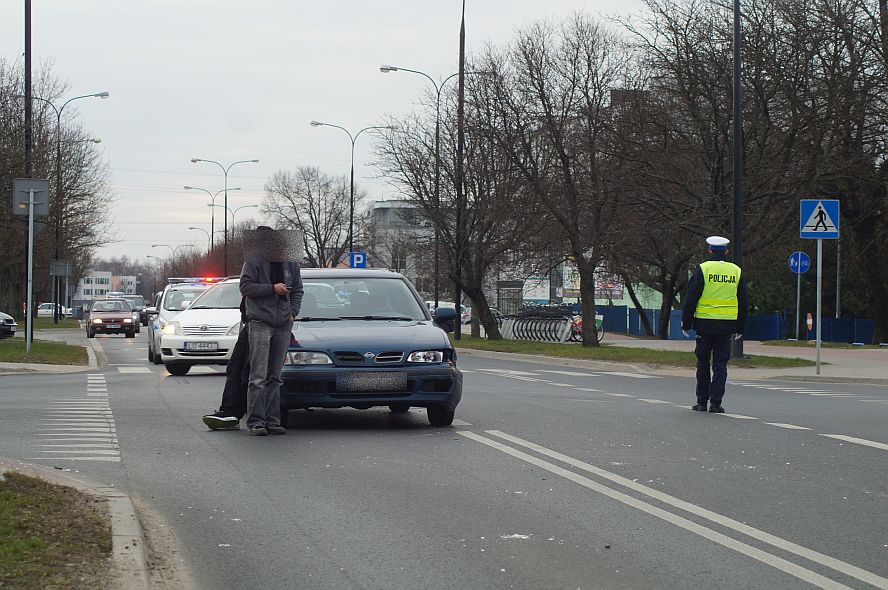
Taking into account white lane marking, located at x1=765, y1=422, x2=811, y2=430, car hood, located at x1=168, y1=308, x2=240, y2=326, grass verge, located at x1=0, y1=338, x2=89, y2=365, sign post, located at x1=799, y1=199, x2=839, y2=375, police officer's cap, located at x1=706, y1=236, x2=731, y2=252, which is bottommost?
grass verge, located at x1=0, y1=338, x2=89, y2=365

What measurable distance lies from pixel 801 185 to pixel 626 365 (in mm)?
6236

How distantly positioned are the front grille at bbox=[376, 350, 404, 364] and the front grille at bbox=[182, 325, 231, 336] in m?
10.7

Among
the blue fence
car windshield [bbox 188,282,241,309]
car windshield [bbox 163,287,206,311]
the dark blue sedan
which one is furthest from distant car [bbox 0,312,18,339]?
the blue fence

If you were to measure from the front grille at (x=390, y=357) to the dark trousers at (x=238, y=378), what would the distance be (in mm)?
1187

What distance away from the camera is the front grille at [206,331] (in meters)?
22.0

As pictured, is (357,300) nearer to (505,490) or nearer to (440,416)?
(440,416)

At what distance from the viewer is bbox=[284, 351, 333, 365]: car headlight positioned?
467 inches

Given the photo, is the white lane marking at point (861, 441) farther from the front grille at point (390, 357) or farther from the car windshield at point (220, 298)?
the car windshield at point (220, 298)

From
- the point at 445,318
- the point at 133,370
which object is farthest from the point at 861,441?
the point at 133,370

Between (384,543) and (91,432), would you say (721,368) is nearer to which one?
(91,432)

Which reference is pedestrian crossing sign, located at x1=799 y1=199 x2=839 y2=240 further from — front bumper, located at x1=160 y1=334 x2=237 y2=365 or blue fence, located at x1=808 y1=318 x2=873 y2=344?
blue fence, located at x1=808 y1=318 x2=873 y2=344

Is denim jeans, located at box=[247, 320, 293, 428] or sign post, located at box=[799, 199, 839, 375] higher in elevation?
sign post, located at box=[799, 199, 839, 375]

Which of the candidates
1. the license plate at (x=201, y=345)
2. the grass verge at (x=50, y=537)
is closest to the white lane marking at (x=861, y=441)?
the grass verge at (x=50, y=537)

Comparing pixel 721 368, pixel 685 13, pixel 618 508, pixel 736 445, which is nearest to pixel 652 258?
pixel 685 13
